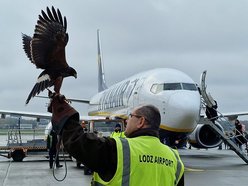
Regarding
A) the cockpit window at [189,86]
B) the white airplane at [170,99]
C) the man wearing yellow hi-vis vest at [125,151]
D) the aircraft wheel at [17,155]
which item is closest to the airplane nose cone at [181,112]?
the white airplane at [170,99]

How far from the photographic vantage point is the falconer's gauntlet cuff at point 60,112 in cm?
264

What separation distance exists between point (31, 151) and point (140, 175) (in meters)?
15.9

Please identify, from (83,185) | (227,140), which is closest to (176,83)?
(227,140)

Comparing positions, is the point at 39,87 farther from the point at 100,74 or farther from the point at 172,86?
the point at 100,74

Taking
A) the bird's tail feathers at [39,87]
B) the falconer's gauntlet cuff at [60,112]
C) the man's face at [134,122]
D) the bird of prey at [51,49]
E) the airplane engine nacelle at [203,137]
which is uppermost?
the bird of prey at [51,49]

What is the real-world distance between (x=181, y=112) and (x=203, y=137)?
548cm

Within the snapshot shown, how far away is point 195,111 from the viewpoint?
14.4 m

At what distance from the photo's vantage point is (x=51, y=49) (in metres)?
3.08

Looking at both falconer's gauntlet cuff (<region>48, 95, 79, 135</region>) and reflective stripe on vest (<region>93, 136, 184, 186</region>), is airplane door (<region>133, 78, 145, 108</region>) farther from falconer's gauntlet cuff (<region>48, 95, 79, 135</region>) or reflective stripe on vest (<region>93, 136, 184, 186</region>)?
falconer's gauntlet cuff (<region>48, 95, 79, 135</region>)

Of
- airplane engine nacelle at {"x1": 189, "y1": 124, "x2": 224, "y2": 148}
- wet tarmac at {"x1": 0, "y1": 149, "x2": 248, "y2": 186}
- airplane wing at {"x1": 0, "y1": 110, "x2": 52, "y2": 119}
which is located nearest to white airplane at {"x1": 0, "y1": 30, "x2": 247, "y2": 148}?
airplane engine nacelle at {"x1": 189, "y1": 124, "x2": 224, "y2": 148}

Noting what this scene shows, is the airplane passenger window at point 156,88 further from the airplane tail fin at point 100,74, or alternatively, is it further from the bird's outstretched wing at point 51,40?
the airplane tail fin at point 100,74

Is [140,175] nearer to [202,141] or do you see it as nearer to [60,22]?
[60,22]

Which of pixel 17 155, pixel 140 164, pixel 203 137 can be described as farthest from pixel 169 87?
pixel 140 164

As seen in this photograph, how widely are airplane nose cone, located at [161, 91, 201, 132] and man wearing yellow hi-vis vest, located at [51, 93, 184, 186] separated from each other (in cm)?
1143
